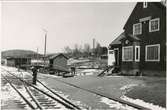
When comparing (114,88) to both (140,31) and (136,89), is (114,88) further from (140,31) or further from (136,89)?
(140,31)

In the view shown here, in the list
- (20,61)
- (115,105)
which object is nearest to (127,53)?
(115,105)

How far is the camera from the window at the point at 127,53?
85.1 ft

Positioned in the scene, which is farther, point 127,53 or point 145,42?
point 127,53

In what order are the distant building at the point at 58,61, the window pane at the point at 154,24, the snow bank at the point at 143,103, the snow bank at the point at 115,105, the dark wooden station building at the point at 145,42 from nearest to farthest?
the snow bank at the point at 115,105 → the snow bank at the point at 143,103 → the dark wooden station building at the point at 145,42 → the window pane at the point at 154,24 → the distant building at the point at 58,61

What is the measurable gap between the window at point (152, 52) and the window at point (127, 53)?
157 cm

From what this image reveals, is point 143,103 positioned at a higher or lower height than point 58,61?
lower

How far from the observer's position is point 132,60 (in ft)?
84.4

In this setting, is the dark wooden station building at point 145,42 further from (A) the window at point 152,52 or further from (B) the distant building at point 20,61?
(B) the distant building at point 20,61

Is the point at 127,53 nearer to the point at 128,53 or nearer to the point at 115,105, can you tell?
the point at 128,53

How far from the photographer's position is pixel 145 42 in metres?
25.1

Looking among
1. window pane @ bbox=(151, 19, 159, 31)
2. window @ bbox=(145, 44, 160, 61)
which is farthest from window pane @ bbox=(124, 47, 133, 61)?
window pane @ bbox=(151, 19, 159, 31)

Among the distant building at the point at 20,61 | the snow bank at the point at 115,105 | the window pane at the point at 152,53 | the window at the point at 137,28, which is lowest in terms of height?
the snow bank at the point at 115,105

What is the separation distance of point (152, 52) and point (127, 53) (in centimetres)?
282

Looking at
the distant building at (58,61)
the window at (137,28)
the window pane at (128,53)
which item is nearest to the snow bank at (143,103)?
the window pane at (128,53)
